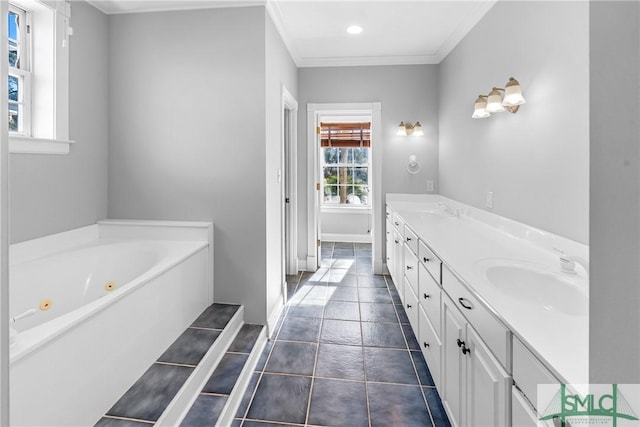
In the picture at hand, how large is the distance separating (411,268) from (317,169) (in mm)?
2133

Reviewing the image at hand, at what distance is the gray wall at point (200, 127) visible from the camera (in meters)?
2.61

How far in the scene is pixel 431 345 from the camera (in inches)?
77.6

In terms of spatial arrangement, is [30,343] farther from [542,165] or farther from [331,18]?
[331,18]

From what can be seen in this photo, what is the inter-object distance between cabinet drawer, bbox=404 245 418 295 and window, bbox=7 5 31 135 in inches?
108

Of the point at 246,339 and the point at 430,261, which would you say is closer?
the point at 430,261

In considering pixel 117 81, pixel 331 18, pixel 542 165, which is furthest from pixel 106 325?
pixel 331 18

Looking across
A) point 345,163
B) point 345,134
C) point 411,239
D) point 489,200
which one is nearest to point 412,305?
point 411,239

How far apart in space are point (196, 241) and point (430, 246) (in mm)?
1716

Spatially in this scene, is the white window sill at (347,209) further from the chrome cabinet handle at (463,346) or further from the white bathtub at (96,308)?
the chrome cabinet handle at (463,346)

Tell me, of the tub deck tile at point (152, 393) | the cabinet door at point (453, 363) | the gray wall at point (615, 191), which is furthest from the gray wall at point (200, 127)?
the gray wall at point (615, 191)

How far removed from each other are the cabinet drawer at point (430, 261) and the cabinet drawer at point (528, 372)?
2.56ft

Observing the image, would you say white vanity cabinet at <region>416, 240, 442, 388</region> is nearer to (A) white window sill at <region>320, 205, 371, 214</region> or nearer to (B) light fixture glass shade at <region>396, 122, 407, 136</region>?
(B) light fixture glass shade at <region>396, 122, 407, 136</region>

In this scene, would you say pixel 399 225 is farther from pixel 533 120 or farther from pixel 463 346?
pixel 463 346

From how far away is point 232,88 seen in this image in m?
2.62
